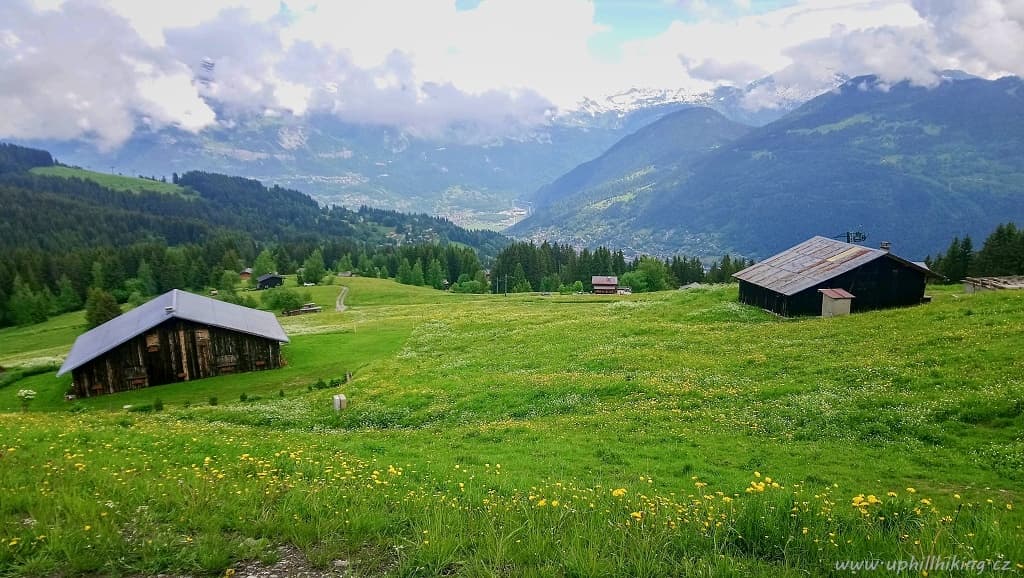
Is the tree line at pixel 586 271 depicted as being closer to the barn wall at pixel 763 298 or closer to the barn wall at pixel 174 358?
the barn wall at pixel 763 298

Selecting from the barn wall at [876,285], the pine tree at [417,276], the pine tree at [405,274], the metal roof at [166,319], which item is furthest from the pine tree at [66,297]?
the barn wall at [876,285]

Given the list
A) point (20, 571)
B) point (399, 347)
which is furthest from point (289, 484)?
point (399, 347)

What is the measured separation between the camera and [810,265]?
171 feet

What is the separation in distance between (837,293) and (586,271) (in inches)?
4674

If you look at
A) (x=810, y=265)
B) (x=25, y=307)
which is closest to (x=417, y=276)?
(x=25, y=307)

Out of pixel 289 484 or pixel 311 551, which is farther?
pixel 289 484

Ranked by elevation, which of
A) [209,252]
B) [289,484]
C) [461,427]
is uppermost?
[209,252]

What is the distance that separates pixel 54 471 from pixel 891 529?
1676 cm

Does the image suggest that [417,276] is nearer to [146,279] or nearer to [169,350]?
[146,279]

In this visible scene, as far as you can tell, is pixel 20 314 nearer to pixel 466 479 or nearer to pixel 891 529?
pixel 466 479

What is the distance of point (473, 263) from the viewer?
186 m

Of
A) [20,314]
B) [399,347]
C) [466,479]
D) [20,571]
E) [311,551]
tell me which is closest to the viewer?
[20,571]

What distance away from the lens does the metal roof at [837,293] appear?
1787 inches

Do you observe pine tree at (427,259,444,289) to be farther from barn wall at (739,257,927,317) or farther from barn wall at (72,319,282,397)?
barn wall at (739,257,927,317)
